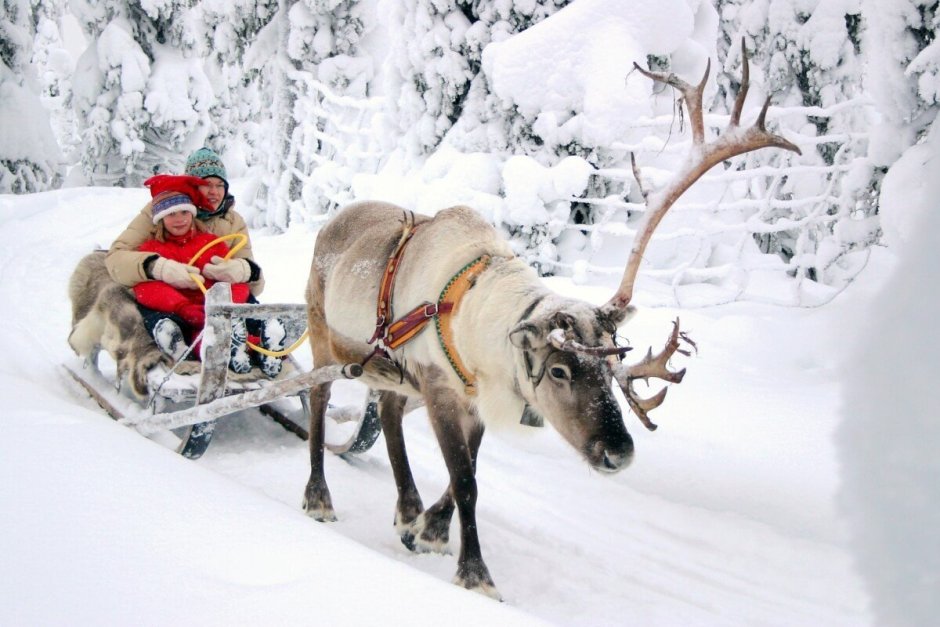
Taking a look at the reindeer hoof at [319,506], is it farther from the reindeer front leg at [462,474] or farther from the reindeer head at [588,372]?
the reindeer head at [588,372]

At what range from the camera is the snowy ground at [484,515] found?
166 centimetres

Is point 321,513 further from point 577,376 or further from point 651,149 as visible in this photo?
point 651,149

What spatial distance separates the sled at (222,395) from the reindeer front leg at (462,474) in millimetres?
503

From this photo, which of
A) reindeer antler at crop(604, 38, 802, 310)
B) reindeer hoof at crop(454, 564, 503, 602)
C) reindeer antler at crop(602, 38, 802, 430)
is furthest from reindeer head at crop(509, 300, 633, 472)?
reindeer hoof at crop(454, 564, 503, 602)

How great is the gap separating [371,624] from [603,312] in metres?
1.58

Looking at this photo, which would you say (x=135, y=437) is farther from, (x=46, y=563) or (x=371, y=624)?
(x=371, y=624)

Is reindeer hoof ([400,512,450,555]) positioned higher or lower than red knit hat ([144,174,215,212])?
lower

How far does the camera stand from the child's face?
4.83 m

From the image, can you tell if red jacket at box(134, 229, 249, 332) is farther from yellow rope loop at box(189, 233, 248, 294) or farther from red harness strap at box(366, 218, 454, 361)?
red harness strap at box(366, 218, 454, 361)

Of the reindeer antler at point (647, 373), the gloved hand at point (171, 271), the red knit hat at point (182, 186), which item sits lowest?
the gloved hand at point (171, 271)

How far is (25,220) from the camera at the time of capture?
47.0 feet

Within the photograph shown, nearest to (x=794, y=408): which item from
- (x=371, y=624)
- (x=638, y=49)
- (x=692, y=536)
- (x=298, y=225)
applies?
(x=692, y=536)

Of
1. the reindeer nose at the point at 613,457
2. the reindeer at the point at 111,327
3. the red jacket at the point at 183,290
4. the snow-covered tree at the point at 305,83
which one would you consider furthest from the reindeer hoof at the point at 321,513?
the snow-covered tree at the point at 305,83

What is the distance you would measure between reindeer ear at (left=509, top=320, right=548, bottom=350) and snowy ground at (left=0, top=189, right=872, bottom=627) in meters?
0.63
